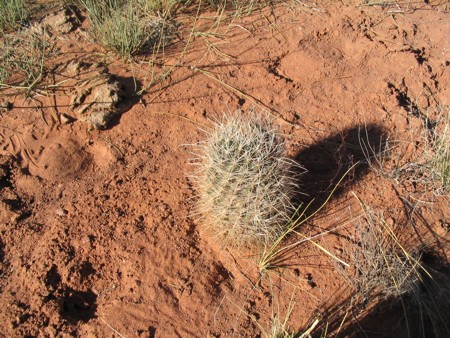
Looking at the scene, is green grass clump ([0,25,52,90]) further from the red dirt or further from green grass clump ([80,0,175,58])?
green grass clump ([80,0,175,58])

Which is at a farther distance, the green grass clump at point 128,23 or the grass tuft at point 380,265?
the green grass clump at point 128,23

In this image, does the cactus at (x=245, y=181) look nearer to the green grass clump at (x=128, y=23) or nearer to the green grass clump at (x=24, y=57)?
the green grass clump at (x=128, y=23)

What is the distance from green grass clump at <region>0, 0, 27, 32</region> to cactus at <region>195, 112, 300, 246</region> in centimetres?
269

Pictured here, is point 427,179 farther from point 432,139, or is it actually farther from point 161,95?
point 161,95

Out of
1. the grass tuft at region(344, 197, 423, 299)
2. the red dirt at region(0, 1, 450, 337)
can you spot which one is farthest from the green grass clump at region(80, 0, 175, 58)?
the grass tuft at region(344, 197, 423, 299)

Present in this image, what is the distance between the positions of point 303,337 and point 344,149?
5.37 feet

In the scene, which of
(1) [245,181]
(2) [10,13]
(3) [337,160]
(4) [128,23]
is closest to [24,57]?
(2) [10,13]

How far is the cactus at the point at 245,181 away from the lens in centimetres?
256

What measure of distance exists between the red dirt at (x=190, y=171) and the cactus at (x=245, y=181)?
31 centimetres

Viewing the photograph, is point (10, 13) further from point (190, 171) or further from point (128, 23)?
point (190, 171)

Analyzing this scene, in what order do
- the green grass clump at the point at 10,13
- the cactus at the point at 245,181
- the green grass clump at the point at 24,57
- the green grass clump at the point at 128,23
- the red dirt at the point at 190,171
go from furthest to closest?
the green grass clump at the point at 10,13
the green grass clump at the point at 128,23
the green grass clump at the point at 24,57
the red dirt at the point at 190,171
the cactus at the point at 245,181

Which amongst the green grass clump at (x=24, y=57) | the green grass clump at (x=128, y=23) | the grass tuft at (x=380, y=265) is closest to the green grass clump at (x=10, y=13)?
the green grass clump at (x=24, y=57)

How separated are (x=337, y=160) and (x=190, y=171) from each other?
46.2 inches

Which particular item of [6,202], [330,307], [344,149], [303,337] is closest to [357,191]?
[344,149]
